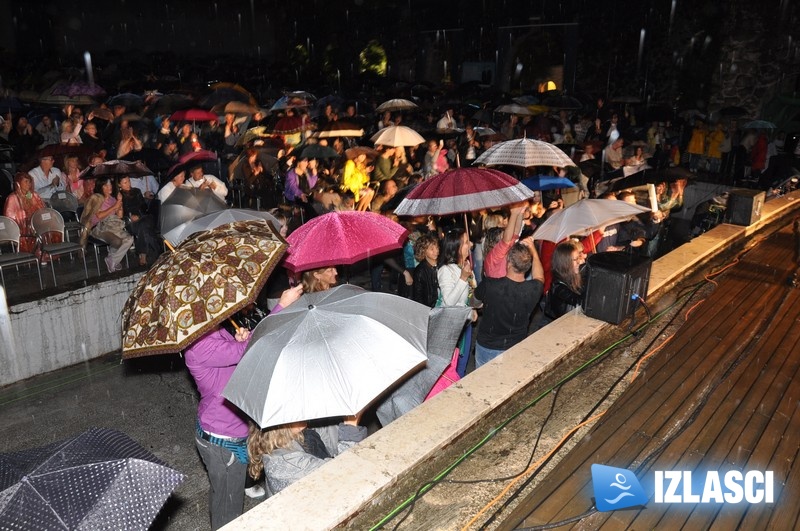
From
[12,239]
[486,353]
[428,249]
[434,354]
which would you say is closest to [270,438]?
[434,354]

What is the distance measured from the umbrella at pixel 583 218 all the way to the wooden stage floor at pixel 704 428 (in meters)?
1.43

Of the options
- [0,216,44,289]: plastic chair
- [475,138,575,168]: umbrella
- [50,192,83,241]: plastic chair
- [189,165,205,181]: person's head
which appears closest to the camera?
[475,138,575,168]: umbrella

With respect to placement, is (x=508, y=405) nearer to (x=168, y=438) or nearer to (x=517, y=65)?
(x=168, y=438)

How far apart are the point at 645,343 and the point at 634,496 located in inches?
108

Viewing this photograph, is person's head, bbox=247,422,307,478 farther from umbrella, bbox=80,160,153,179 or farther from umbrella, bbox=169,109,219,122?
umbrella, bbox=169,109,219,122

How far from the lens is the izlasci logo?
4.11 metres

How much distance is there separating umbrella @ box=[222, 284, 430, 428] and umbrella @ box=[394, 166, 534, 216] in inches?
108

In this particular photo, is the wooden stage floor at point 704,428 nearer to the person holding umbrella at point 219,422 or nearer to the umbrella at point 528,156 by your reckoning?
the person holding umbrella at point 219,422

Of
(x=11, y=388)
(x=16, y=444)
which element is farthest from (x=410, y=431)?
(x=11, y=388)

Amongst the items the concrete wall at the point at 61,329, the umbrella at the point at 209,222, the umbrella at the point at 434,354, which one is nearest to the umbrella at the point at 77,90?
the concrete wall at the point at 61,329

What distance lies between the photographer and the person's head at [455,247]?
21.0 feet

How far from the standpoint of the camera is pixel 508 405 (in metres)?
5.27

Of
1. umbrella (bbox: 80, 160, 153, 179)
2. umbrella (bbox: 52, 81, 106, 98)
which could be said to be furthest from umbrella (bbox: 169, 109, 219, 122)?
umbrella (bbox: 80, 160, 153, 179)

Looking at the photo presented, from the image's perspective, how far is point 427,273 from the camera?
6527 mm
